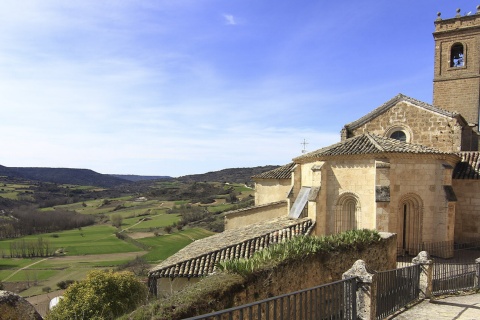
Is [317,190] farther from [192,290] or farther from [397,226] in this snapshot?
[192,290]

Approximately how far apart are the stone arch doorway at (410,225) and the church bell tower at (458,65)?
14.7m

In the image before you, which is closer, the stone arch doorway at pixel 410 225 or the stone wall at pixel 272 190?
the stone arch doorway at pixel 410 225

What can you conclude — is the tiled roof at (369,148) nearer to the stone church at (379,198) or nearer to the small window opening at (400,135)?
the stone church at (379,198)

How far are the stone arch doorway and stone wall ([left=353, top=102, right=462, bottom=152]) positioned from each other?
6421 millimetres

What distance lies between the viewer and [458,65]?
2733cm

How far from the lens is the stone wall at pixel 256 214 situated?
67.0ft

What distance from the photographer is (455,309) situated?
833 centimetres

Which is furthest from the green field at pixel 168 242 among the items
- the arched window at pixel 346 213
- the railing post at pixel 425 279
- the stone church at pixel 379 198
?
the railing post at pixel 425 279

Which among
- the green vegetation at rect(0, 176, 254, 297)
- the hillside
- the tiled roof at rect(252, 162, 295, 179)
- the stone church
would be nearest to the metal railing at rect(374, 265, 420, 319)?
the stone church

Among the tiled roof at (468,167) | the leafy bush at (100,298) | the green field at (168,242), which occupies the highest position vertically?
the tiled roof at (468,167)

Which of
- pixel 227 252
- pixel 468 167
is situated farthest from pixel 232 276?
pixel 468 167

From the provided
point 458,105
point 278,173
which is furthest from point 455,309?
point 458,105

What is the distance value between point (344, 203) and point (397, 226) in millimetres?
2453

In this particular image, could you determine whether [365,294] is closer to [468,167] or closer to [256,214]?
[256,214]
